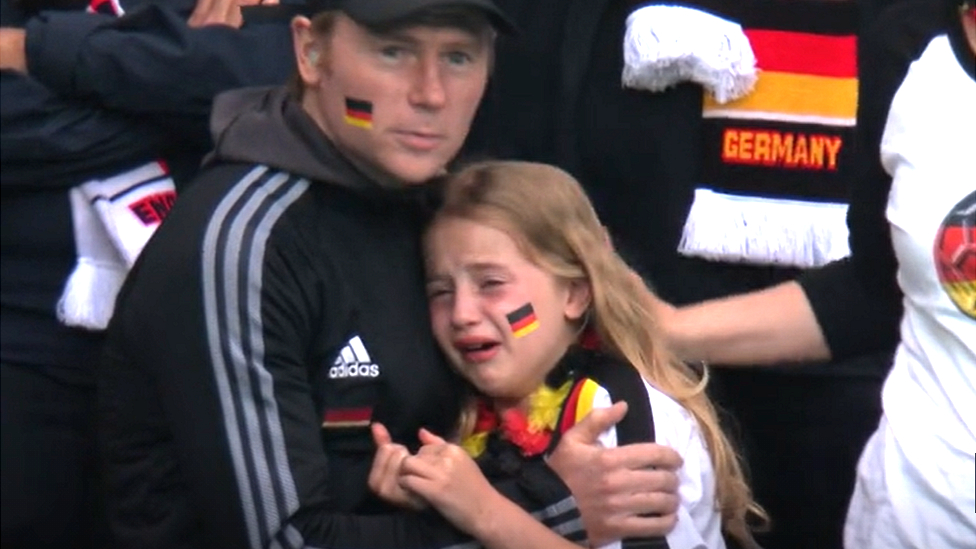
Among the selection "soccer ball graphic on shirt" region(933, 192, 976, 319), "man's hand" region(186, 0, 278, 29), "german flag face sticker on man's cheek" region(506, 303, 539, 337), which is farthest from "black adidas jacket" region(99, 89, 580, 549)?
"soccer ball graphic on shirt" region(933, 192, 976, 319)

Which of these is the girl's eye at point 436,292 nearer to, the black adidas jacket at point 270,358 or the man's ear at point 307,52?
the black adidas jacket at point 270,358

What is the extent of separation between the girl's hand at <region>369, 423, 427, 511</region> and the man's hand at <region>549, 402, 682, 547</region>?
183 mm

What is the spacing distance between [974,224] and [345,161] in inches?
28.5

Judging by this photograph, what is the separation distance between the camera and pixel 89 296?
7.41ft

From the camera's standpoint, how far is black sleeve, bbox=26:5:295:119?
7.22ft

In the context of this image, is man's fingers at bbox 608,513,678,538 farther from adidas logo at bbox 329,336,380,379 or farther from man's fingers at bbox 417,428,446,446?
adidas logo at bbox 329,336,380,379

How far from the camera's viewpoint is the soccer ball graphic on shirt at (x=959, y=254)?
193 cm

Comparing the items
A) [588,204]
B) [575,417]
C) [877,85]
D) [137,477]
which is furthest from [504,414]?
[877,85]

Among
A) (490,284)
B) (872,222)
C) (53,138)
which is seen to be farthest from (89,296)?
(872,222)

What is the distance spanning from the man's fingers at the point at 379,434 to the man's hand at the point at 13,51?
648mm

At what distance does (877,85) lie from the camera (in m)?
2.13

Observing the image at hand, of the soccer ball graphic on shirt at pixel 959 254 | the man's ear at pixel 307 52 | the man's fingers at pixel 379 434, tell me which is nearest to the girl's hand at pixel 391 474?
the man's fingers at pixel 379 434

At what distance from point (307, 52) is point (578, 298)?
47 centimetres

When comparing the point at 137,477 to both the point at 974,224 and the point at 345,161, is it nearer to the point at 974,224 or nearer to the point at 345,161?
the point at 345,161
